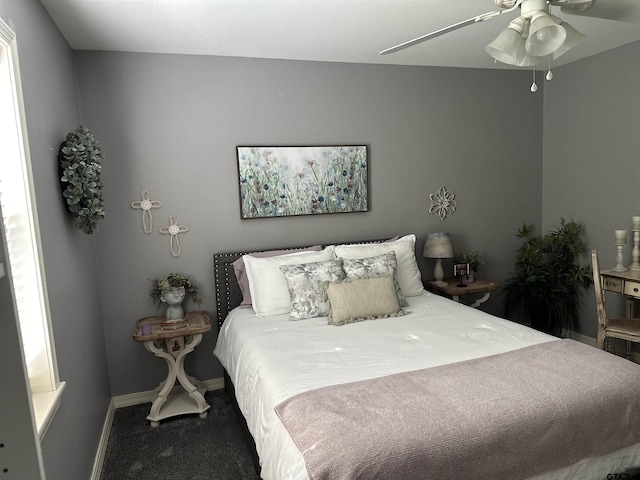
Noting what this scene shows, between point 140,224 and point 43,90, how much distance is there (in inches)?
50.6

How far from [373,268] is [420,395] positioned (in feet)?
4.50

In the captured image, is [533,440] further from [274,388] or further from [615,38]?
[615,38]

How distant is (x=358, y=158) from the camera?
383 centimetres

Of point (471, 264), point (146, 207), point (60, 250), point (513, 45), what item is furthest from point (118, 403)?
point (513, 45)

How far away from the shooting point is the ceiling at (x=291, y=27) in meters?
2.51

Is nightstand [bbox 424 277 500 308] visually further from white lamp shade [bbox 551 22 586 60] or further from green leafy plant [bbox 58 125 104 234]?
green leafy plant [bbox 58 125 104 234]

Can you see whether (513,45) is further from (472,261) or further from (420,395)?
(472,261)

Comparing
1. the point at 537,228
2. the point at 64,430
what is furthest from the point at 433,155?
the point at 64,430

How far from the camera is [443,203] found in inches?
164

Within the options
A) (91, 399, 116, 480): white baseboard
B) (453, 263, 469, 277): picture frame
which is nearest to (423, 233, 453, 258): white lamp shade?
(453, 263, 469, 277): picture frame

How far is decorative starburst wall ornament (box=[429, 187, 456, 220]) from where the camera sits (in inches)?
163

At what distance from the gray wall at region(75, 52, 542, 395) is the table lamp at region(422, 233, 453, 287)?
18cm

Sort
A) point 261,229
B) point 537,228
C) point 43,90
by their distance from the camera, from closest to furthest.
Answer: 1. point 43,90
2. point 261,229
3. point 537,228

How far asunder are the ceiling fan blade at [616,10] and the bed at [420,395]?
1.91 metres
